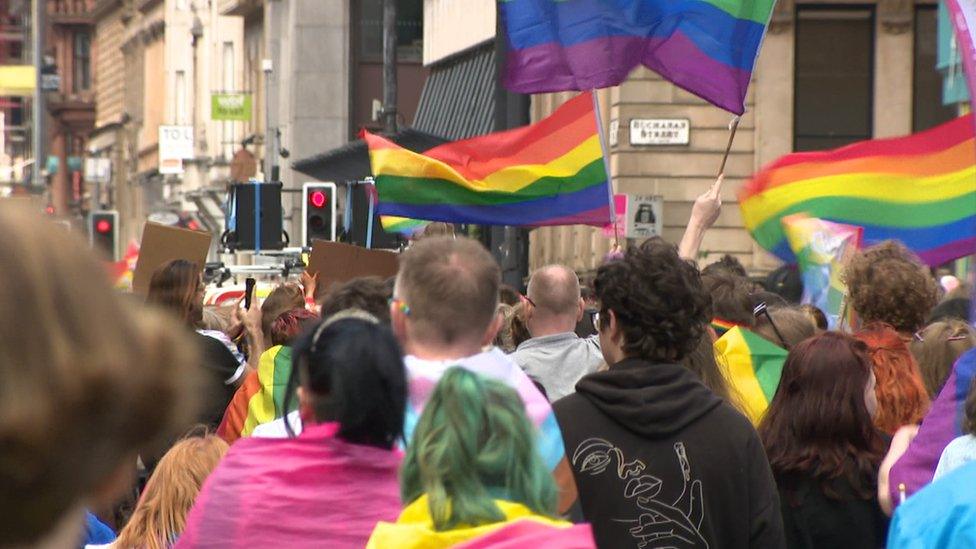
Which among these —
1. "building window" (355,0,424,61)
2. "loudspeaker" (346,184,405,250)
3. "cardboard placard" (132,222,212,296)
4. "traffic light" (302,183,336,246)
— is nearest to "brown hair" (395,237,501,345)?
"cardboard placard" (132,222,212,296)

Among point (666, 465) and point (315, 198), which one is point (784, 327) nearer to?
point (666, 465)

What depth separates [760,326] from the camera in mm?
7266

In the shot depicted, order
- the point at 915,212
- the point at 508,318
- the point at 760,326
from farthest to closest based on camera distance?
the point at 915,212, the point at 508,318, the point at 760,326

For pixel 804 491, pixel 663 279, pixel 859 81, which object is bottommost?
pixel 804 491

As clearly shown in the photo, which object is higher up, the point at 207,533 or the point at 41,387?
the point at 41,387

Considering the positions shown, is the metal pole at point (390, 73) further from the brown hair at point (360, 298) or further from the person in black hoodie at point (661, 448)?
the person in black hoodie at point (661, 448)

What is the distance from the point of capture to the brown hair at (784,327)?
7.21 metres

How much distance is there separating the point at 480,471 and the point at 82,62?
11840cm

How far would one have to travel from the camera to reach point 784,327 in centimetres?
721

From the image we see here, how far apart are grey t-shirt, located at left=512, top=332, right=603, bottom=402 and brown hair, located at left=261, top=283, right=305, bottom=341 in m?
2.03

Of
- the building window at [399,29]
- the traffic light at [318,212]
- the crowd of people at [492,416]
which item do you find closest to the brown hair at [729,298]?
the crowd of people at [492,416]

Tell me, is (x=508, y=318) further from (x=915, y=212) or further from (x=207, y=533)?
(x=207, y=533)

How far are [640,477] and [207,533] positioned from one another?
1.39m

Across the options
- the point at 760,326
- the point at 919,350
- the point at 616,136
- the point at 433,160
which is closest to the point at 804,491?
the point at 919,350
